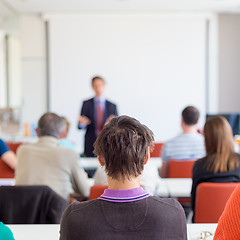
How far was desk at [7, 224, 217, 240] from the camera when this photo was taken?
1774 mm

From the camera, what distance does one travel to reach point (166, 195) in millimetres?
2715

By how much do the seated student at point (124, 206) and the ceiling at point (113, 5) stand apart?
5.39 metres

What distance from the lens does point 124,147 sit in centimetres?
126

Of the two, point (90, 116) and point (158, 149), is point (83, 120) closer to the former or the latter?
point (90, 116)

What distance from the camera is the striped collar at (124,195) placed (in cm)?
125

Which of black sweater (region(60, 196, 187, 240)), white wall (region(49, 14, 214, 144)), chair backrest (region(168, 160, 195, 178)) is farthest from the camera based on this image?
white wall (region(49, 14, 214, 144))

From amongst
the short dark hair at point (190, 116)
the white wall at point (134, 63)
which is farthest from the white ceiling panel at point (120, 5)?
the short dark hair at point (190, 116)

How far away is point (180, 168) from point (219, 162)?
0.82 metres

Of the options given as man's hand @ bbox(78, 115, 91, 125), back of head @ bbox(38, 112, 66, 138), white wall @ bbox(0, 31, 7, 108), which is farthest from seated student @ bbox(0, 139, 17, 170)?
white wall @ bbox(0, 31, 7, 108)

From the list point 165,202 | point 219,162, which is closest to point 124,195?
point 165,202

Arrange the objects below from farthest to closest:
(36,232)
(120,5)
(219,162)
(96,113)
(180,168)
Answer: (120,5) → (96,113) → (180,168) → (219,162) → (36,232)

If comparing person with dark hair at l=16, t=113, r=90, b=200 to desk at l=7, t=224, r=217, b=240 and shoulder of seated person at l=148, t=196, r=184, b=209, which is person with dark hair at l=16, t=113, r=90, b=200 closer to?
desk at l=7, t=224, r=217, b=240

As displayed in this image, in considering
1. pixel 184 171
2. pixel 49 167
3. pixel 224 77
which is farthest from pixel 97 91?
pixel 224 77

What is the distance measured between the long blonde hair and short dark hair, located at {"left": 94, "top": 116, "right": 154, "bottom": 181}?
1.37 metres
